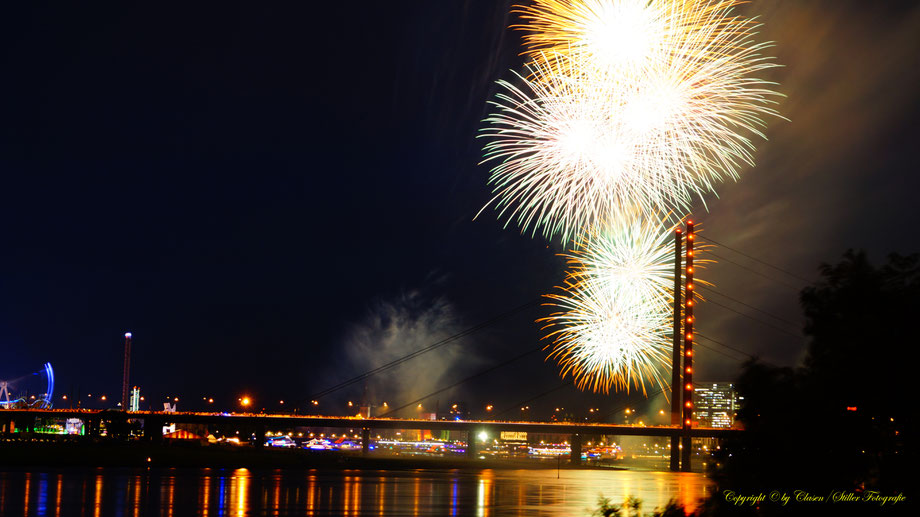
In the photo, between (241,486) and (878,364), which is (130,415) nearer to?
(241,486)

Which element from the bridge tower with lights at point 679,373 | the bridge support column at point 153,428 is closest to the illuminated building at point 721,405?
the bridge tower with lights at point 679,373

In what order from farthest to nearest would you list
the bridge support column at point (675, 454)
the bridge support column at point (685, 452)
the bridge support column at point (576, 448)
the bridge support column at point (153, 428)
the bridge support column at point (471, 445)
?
the bridge support column at point (153, 428)
the bridge support column at point (471, 445)
the bridge support column at point (576, 448)
the bridge support column at point (685, 452)
the bridge support column at point (675, 454)

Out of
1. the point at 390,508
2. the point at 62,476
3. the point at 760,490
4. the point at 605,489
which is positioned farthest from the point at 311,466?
the point at 760,490

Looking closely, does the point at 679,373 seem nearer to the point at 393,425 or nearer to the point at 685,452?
the point at 685,452

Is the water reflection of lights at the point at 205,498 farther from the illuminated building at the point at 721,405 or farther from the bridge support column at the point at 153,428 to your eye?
the bridge support column at the point at 153,428

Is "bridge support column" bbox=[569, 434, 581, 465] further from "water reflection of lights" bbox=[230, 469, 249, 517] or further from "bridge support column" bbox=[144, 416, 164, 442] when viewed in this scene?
"water reflection of lights" bbox=[230, 469, 249, 517]

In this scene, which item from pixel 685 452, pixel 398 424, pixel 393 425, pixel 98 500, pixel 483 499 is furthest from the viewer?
pixel 393 425

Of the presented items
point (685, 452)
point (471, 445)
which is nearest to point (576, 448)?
point (471, 445)

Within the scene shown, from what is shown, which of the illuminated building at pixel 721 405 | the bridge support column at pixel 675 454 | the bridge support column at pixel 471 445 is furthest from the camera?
the bridge support column at pixel 471 445
